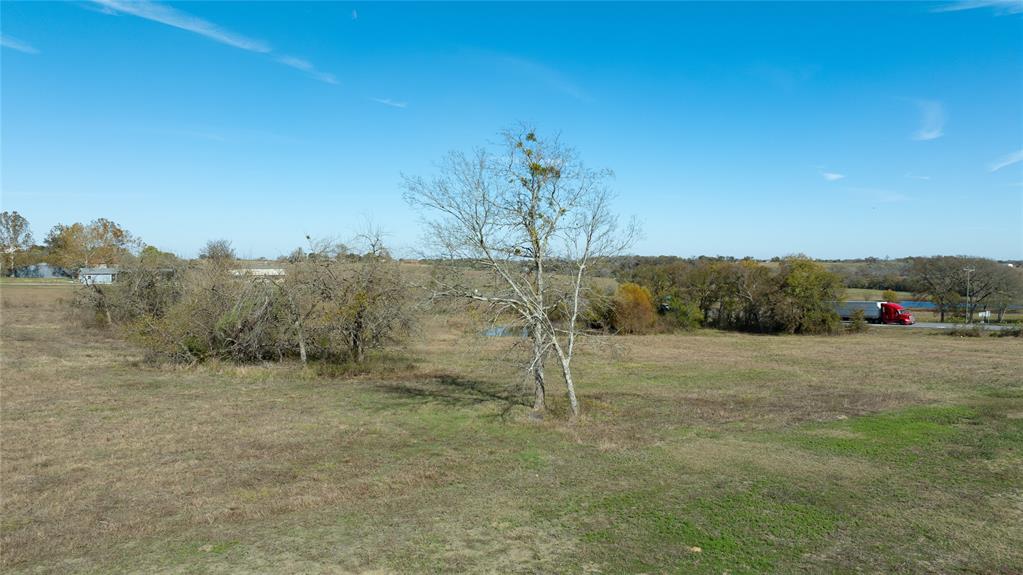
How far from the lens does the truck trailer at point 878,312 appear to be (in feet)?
160

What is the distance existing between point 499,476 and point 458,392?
8.93 meters

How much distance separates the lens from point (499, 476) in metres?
10.9

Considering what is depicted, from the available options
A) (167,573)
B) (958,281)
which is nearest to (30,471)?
(167,573)

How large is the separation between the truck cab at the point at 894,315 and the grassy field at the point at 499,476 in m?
33.0

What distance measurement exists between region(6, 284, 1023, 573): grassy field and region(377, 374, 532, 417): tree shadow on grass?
5.5 inches

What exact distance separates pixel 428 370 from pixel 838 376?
1621cm

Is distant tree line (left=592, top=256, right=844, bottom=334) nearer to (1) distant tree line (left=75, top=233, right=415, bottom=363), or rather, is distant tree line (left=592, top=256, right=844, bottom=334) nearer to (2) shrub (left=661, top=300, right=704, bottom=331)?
(2) shrub (left=661, top=300, right=704, bottom=331)

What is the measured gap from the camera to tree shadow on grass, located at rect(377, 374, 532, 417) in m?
17.9

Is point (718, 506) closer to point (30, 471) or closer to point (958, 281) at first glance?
point (30, 471)

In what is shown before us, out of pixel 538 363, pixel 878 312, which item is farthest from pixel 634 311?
pixel 538 363

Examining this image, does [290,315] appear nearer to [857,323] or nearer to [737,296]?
[737,296]

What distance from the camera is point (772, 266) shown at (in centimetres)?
5184

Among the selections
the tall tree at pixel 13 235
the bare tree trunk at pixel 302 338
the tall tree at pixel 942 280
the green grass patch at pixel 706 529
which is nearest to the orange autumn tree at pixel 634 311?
the bare tree trunk at pixel 302 338

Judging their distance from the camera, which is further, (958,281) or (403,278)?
(958,281)
